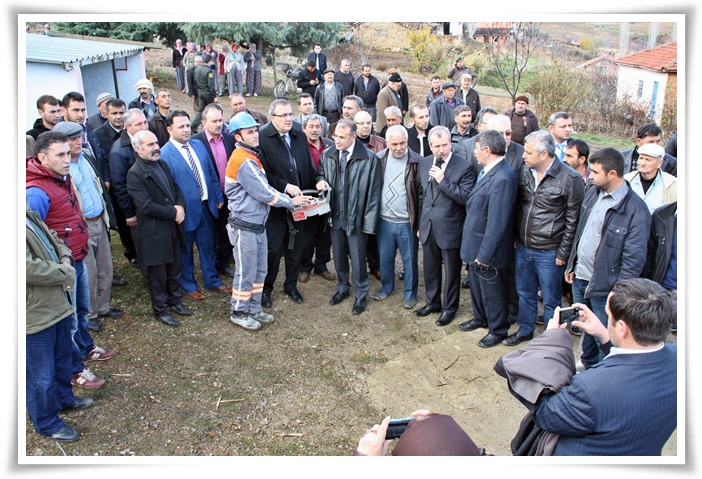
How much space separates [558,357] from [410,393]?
7.31 ft

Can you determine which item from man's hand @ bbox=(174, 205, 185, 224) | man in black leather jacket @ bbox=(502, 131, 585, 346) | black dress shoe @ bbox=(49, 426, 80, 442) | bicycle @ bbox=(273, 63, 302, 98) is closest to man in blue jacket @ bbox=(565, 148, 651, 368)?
man in black leather jacket @ bbox=(502, 131, 585, 346)

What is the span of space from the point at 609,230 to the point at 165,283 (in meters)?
4.03

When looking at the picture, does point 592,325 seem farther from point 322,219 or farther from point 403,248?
point 322,219

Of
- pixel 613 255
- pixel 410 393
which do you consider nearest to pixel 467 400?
pixel 410 393

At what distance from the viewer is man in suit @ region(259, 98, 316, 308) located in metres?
5.61

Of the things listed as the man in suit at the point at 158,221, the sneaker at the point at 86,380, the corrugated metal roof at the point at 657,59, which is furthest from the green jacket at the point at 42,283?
the corrugated metal roof at the point at 657,59

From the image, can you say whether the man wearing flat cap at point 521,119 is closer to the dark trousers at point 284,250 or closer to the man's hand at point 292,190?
the dark trousers at point 284,250

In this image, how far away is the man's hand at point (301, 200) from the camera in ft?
17.9

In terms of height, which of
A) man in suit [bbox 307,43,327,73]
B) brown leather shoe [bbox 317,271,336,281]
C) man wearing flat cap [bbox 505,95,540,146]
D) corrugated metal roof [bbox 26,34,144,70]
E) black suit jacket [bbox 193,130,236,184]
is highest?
man in suit [bbox 307,43,327,73]

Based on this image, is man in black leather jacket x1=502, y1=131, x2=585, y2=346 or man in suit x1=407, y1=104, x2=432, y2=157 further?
man in suit x1=407, y1=104, x2=432, y2=157

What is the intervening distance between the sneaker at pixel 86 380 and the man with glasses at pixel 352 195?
8.18 ft

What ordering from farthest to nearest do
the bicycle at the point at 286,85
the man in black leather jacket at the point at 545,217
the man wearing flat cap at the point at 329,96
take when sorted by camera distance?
the bicycle at the point at 286,85 → the man wearing flat cap at the point at 329,96 → the man in black leather jacket at the point at 545,217

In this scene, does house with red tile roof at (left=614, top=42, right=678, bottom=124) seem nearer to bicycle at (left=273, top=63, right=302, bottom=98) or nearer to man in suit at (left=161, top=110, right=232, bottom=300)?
bicycle at (left=273, top=63, right=302, bottom=98)

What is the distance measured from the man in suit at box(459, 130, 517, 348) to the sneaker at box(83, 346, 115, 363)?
329cm
